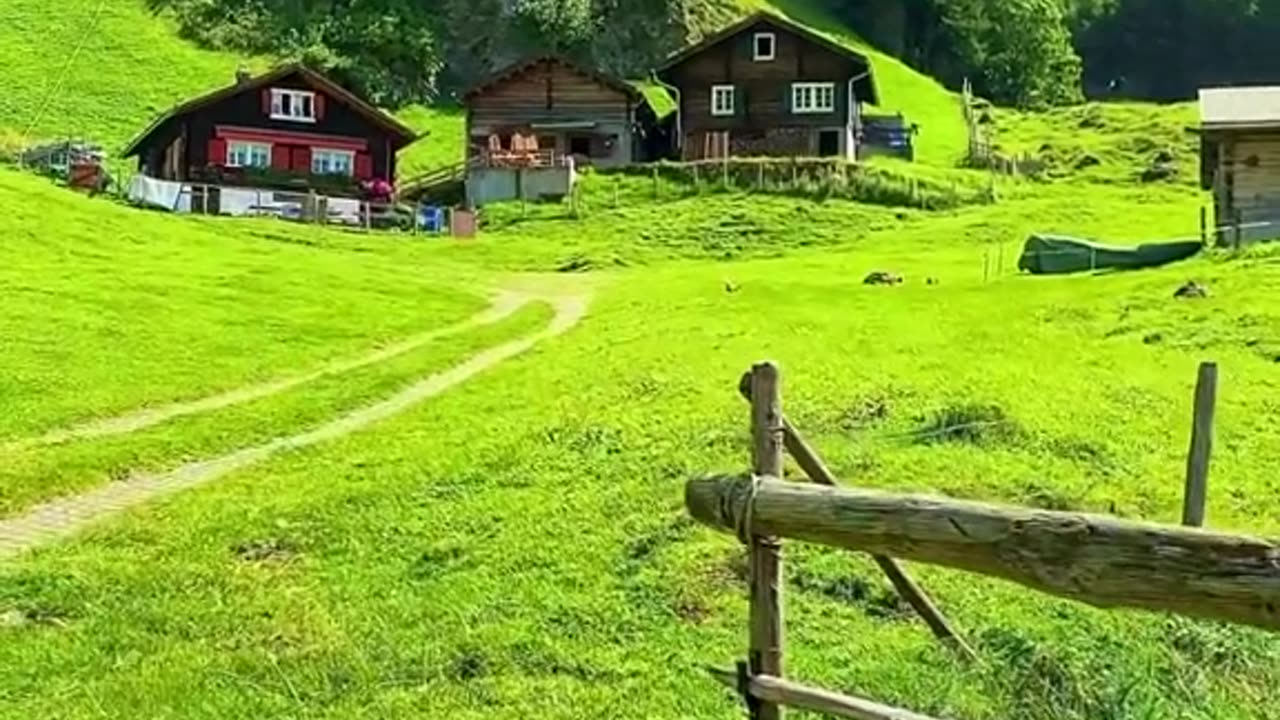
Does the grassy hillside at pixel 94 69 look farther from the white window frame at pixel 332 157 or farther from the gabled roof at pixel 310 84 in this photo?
the white window frame at pixel 332 157

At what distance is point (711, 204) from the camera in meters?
66.9

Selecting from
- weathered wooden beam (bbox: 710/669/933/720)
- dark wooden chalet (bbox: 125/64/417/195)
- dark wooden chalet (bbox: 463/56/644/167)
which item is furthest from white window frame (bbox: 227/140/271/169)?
weathered wooden beam (bbox: 710/669/933/720)

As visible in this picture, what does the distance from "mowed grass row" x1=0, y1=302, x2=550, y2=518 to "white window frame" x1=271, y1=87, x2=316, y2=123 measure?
45058mm

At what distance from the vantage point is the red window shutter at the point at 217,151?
74.3 metres

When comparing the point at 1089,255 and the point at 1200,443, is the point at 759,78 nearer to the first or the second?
the point at 1089,255

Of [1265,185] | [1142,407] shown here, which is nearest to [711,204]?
[1265,185]

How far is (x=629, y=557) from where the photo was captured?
1521 centimetres

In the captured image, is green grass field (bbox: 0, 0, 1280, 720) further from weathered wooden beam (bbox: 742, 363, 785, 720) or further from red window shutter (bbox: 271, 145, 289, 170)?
red window shutter (bbox: 271, 145, 289, 170)

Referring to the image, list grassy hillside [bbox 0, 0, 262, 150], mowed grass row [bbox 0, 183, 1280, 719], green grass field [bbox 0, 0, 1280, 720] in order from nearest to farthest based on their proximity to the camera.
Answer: mowed grass row [bbox 0, 183, 1280, 719] → green grass field [bbox 0, 0, 1280, 720] → grassy hillside [bbox 0, 0, 262, 150]

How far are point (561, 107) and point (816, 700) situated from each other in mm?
77493


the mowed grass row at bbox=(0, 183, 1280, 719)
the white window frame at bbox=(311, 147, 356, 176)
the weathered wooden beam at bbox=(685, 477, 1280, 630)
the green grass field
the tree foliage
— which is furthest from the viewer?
the tree foliage

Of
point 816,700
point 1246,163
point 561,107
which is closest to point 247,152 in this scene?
point 561,107

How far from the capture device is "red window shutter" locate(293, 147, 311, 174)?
75625 millimetres

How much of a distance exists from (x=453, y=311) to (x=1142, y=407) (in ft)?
69.3
